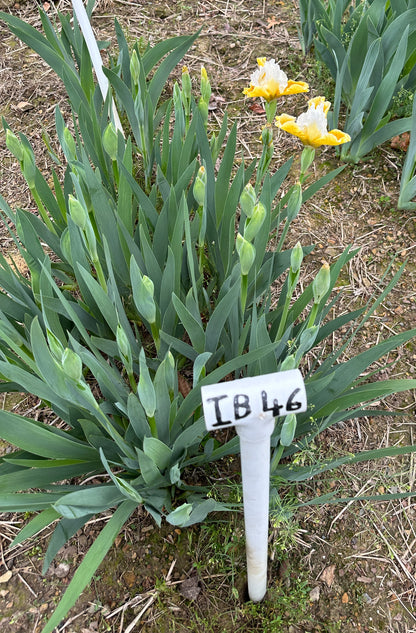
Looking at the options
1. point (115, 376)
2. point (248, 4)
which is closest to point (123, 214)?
point (115, 376)

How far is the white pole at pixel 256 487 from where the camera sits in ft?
1.95

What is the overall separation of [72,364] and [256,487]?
311 mm

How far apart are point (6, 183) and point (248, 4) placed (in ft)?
4.89

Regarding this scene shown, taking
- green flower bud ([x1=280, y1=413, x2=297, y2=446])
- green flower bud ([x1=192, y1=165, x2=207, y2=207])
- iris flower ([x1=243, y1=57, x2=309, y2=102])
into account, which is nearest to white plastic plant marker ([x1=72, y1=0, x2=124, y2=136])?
iris flower ([x1=243, y1=57, x2=309, y2=102])

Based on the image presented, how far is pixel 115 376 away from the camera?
1.09 m

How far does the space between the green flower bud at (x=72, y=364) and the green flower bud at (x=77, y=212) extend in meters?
0.27

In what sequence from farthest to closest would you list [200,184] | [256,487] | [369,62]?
1. [369,62]
2. [200,184]
3. [256,487]

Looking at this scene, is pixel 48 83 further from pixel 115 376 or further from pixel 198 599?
pixel 198 599

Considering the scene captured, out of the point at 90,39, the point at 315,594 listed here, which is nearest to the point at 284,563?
the point at 315,594

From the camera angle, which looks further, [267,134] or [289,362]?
[267,134]

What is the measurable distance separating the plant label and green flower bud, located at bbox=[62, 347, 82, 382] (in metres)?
0.25

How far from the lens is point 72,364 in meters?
0.72

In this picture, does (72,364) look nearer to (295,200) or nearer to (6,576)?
(295,200)

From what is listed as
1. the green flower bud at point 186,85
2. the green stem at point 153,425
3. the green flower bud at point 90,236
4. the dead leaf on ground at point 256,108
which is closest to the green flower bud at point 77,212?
the green flower bud at point 90,236
